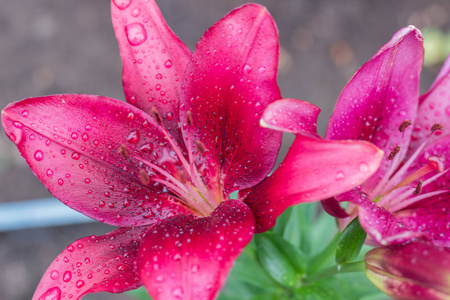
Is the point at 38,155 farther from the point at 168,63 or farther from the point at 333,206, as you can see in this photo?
the point at 333,206

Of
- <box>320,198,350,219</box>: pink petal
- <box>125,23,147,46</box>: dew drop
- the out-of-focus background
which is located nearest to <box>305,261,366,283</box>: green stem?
<box>320,198,350,219</box>: pink petal

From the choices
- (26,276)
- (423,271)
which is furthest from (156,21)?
(26,276)

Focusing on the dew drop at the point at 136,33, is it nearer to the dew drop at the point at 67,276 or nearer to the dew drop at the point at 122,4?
the dew drop at the point at 122,4

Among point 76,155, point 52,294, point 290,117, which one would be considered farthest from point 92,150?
point 290,117

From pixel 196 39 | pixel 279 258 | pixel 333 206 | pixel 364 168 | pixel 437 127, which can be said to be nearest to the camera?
pixel 364 168

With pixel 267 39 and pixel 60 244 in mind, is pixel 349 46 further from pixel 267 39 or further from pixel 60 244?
pixel 267 39

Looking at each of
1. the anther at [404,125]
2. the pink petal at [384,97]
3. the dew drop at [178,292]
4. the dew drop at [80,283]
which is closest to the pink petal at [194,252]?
the dew drop at [178,292]
